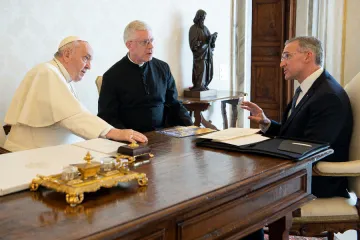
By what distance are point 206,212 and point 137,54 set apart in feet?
7.24

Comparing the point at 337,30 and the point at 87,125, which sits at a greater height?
the point at 337,30

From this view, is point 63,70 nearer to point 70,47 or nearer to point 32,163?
point 70,47

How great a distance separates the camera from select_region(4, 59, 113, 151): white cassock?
2.44 metres

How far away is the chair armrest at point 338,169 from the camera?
246cm

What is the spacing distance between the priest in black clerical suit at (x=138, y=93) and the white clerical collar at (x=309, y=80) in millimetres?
876

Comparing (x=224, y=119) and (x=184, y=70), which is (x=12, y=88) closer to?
(x=184, y=70)

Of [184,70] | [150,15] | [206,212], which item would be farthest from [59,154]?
[184,70]

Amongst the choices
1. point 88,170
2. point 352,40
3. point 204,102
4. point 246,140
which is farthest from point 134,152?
point 352,40

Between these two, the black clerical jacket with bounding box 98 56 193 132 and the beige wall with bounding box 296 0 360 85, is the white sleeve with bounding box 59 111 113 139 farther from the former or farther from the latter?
the beige wall with bounding box 296 0 360 85

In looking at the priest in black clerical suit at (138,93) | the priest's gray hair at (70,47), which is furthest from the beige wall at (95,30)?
the priest's gray hair at (70,47)

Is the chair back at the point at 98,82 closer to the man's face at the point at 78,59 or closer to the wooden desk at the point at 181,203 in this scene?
the man's face at the point at 78,59

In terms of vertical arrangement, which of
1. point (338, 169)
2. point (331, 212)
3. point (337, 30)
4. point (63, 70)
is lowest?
point (331, 212)

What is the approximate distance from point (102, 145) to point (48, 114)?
2.17 feet

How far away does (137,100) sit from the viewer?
354cm
